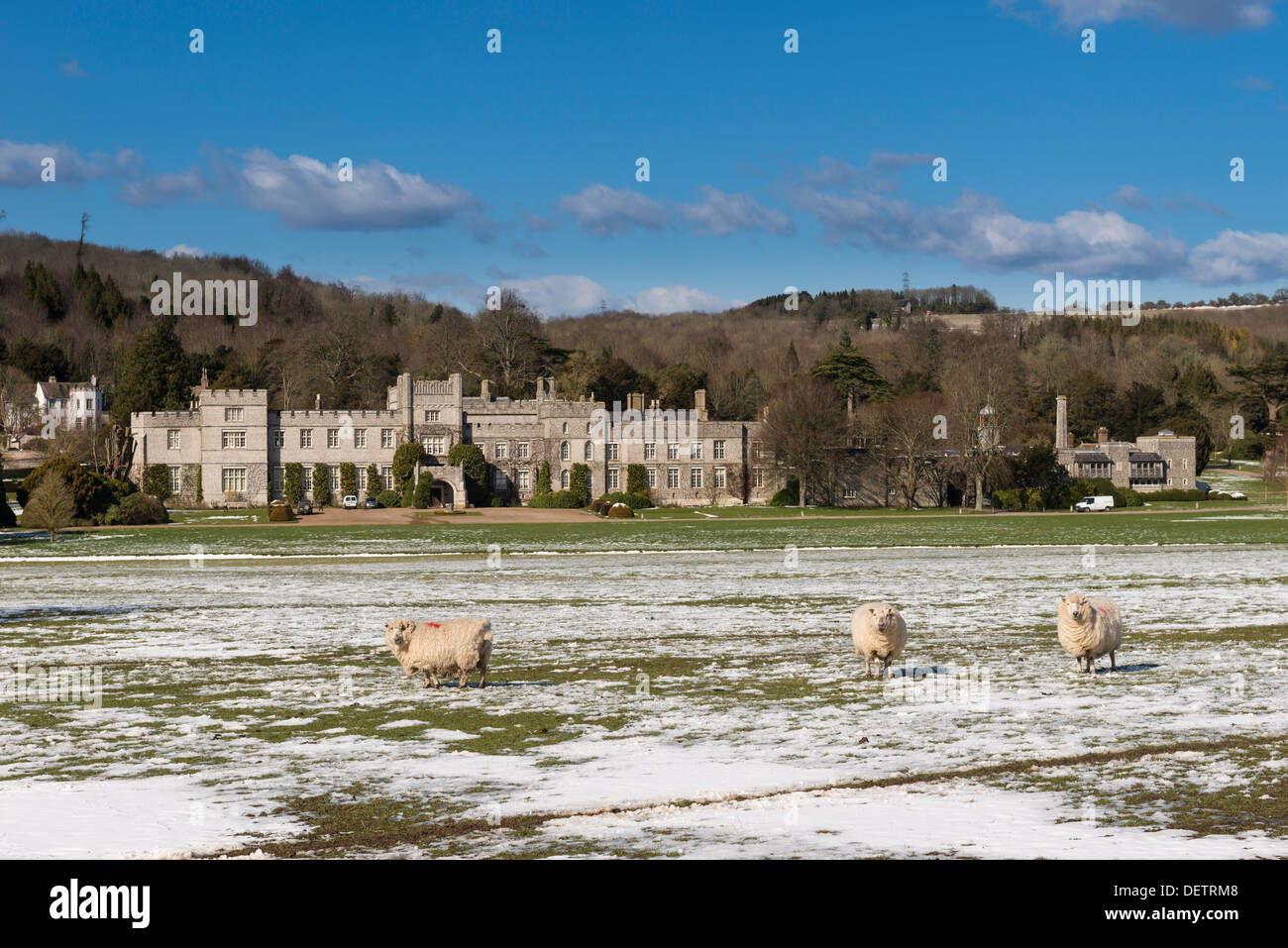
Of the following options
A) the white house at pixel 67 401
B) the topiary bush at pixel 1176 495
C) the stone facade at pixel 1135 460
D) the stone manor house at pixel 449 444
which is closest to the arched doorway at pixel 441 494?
the stone manor house at pixel 449 444

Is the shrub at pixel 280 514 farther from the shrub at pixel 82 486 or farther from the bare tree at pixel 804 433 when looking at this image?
the bare tree at pixel 804 433

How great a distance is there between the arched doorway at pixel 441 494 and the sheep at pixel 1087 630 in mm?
72492

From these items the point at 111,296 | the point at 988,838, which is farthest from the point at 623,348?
the point at 988,838

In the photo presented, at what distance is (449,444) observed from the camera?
298ft

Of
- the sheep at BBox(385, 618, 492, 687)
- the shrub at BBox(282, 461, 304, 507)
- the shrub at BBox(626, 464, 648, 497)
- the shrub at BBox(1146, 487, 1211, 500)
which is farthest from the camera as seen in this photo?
the shrub at BBox(1146, 487, 1211, 500)

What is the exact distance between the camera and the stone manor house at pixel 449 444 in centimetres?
8800

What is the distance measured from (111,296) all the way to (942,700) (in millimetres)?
185765

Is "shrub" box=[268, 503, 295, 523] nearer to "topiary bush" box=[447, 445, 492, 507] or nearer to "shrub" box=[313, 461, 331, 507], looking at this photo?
"shrub" box=[313, 461, 331, 507]

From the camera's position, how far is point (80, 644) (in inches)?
848

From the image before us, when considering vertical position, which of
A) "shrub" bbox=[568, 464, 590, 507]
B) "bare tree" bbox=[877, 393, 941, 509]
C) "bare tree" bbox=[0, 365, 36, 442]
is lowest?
"shrub" bbox=[568, 464, 590, 507]

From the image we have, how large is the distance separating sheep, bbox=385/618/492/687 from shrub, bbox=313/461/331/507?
243ft

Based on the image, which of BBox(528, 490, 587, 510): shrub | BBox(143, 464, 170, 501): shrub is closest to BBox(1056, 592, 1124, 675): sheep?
BBox(528, 490, 587, 510): shrub

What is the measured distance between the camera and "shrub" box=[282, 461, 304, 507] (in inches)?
3492

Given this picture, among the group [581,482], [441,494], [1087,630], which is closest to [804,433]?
[581,482]
